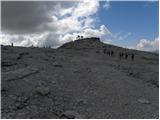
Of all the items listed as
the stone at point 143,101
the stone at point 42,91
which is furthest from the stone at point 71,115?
the stone at point 143,101

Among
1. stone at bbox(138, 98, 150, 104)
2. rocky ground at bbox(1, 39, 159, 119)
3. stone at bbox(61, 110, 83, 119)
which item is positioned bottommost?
stone at bbox(61, 110, 83, 119)

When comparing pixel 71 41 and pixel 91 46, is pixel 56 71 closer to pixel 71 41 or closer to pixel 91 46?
pixel 91 46

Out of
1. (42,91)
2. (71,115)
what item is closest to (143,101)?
(71,115)

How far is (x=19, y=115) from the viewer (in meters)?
10.3

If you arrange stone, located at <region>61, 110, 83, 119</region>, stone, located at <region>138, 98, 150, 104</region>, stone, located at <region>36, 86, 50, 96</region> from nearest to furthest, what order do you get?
stone, located at <region>61, 110, 83, 119</region>, stone, located at <region>36, 86, 50, 96</region>, stone, located at <region>138, 98, 150, 104</region>

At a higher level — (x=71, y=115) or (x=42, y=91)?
(x=42, y=91)

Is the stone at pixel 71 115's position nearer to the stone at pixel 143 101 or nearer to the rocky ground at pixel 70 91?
the rocky ground at pixel 70 91

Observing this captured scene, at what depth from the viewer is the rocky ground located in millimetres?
11055

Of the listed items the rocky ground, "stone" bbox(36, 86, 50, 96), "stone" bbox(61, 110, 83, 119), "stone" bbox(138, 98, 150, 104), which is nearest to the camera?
"stone" bbox(61, 110, 83, 119)

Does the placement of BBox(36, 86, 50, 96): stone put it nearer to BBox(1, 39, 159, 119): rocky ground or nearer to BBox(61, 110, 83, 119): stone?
BBox(1, 39, 159, 119): rocky ground

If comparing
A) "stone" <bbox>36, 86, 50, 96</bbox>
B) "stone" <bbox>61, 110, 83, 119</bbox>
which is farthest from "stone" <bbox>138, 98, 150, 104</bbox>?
"stone" <bbox>36, 86, 50, 96</bbox>

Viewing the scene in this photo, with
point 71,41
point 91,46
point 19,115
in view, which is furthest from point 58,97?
point 71,41

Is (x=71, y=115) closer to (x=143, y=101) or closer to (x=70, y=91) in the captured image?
(x=70, y=91)

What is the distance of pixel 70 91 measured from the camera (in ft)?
41.8
